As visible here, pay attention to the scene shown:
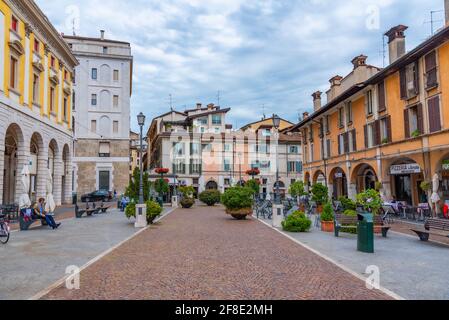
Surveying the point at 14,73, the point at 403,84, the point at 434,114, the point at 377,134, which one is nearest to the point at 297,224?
the point at 434,114

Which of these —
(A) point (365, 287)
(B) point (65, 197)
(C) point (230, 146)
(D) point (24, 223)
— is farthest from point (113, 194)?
(A) point (365, 287)

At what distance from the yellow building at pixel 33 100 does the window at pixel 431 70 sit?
2027 cm

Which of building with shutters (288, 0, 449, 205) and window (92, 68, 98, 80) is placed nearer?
building with shutters (288, 0, 449, 205)

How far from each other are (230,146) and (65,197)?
24.7 metres

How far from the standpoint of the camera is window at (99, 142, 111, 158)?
145 feet

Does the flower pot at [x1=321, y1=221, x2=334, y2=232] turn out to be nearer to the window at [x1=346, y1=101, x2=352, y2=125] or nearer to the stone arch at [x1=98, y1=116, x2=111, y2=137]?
the window at [x1=346, y1=101, x2=352, y2=125]

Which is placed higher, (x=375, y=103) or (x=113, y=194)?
(x=375, y=103)

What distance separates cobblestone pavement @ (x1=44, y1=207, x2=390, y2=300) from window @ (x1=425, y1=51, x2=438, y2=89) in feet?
43.3

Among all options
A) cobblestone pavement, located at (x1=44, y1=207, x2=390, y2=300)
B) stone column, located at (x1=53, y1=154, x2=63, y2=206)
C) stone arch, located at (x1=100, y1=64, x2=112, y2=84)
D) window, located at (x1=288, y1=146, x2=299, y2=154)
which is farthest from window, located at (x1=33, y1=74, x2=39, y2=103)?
window, located at (x1=288, y1=146, x2=299, y2=154)
